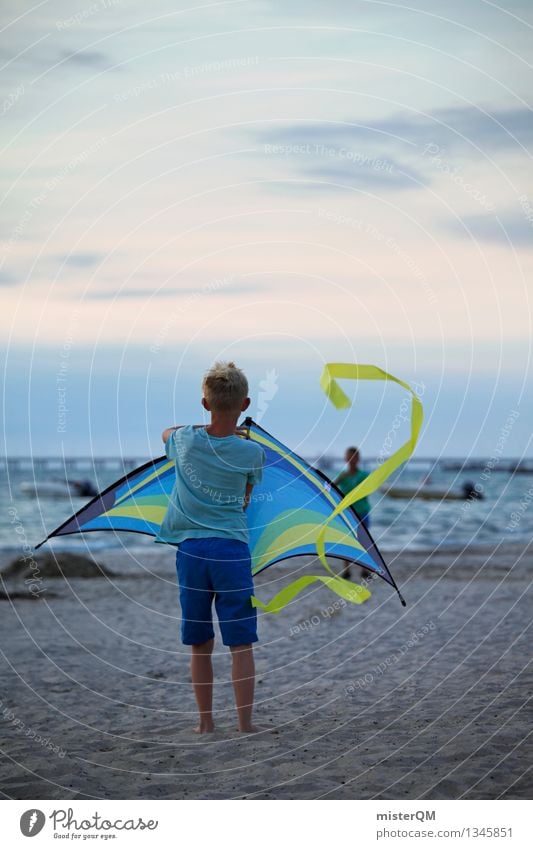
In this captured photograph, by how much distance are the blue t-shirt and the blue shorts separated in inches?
2.5

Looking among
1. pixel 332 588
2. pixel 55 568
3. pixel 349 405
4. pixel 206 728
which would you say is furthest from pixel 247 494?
pixel 55 568

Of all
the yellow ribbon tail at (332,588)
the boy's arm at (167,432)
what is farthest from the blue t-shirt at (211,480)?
the yellow ribbon tail at (332,588)

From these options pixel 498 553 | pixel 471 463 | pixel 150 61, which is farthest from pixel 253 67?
pixel 471 463

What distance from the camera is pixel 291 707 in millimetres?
5043

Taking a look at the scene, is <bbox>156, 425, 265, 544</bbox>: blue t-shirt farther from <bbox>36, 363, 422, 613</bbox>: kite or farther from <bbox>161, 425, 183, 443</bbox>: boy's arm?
<bbox>36, 363, 422, 613</bbox>: kite

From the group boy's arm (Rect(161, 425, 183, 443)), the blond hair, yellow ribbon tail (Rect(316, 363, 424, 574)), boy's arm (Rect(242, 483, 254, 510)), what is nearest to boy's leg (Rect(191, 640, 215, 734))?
boy's arm (Rect(242, 483, 254, 510))

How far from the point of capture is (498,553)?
1683 cm

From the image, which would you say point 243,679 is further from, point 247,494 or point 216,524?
point 247,494

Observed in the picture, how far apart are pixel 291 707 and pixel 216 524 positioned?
1458mm

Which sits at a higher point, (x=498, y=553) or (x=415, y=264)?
(x=415, y=264)

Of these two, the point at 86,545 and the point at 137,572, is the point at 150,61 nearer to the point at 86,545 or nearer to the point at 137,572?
the point at 137,572

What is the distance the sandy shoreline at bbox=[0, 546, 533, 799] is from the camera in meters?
3.76

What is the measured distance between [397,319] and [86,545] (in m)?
14.1

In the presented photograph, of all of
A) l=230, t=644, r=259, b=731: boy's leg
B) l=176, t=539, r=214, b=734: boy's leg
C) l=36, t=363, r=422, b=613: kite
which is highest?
l=36, t=363, r=422, b=613: kite
